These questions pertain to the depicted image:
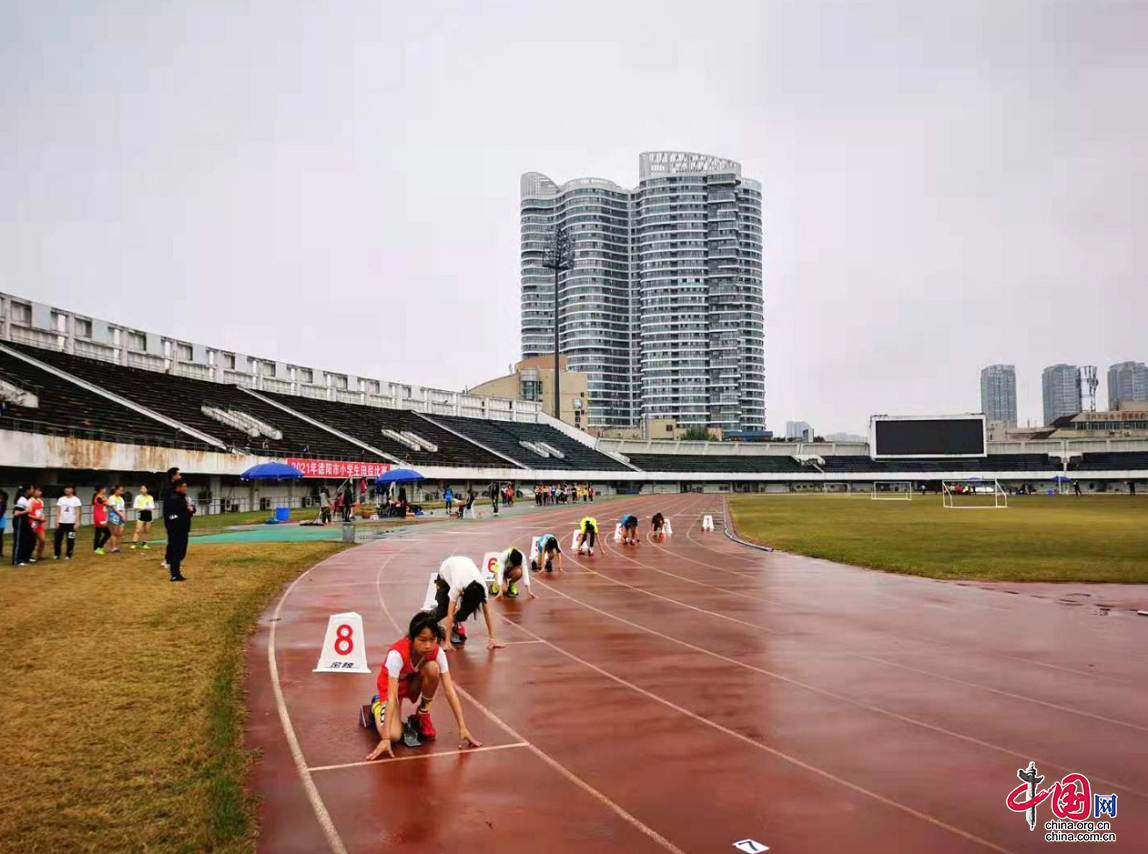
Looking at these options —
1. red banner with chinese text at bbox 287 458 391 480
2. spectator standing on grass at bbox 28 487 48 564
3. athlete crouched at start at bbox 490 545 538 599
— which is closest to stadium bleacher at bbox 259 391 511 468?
red banner with chinese text at bbox 287 458 391 480

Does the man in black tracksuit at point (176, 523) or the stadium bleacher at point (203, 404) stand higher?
the stadium bleacher at point (203, 404)

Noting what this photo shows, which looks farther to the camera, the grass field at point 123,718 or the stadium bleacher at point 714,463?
the stadium bleacher at point 714,463

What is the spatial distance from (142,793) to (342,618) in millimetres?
4448

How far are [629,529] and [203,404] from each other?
36303 mm

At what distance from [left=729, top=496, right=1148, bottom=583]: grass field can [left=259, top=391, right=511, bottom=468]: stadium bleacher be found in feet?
112

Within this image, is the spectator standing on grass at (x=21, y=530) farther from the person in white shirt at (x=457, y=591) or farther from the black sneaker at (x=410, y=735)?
the black sneaker at (x=410, y=735)

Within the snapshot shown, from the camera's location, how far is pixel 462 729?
279 inches

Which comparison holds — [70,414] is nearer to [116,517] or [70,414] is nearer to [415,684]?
[116,517]

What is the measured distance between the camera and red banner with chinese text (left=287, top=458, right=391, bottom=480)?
48.1 metres

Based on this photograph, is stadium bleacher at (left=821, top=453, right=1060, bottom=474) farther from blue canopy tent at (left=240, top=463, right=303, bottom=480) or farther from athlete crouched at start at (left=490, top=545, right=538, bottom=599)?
athlete crouched at start at (left=490, top=545, right=538, bottom=599)

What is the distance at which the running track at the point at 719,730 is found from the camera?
5.58 meters

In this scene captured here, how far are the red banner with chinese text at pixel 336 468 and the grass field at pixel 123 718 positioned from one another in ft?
107

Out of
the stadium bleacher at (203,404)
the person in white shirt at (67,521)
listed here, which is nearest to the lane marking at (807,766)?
the person in white shirt at (67,521)

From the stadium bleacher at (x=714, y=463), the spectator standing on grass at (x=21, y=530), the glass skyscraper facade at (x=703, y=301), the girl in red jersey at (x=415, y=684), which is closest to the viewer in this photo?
the girl in red jersey at (x=415, y=684)
